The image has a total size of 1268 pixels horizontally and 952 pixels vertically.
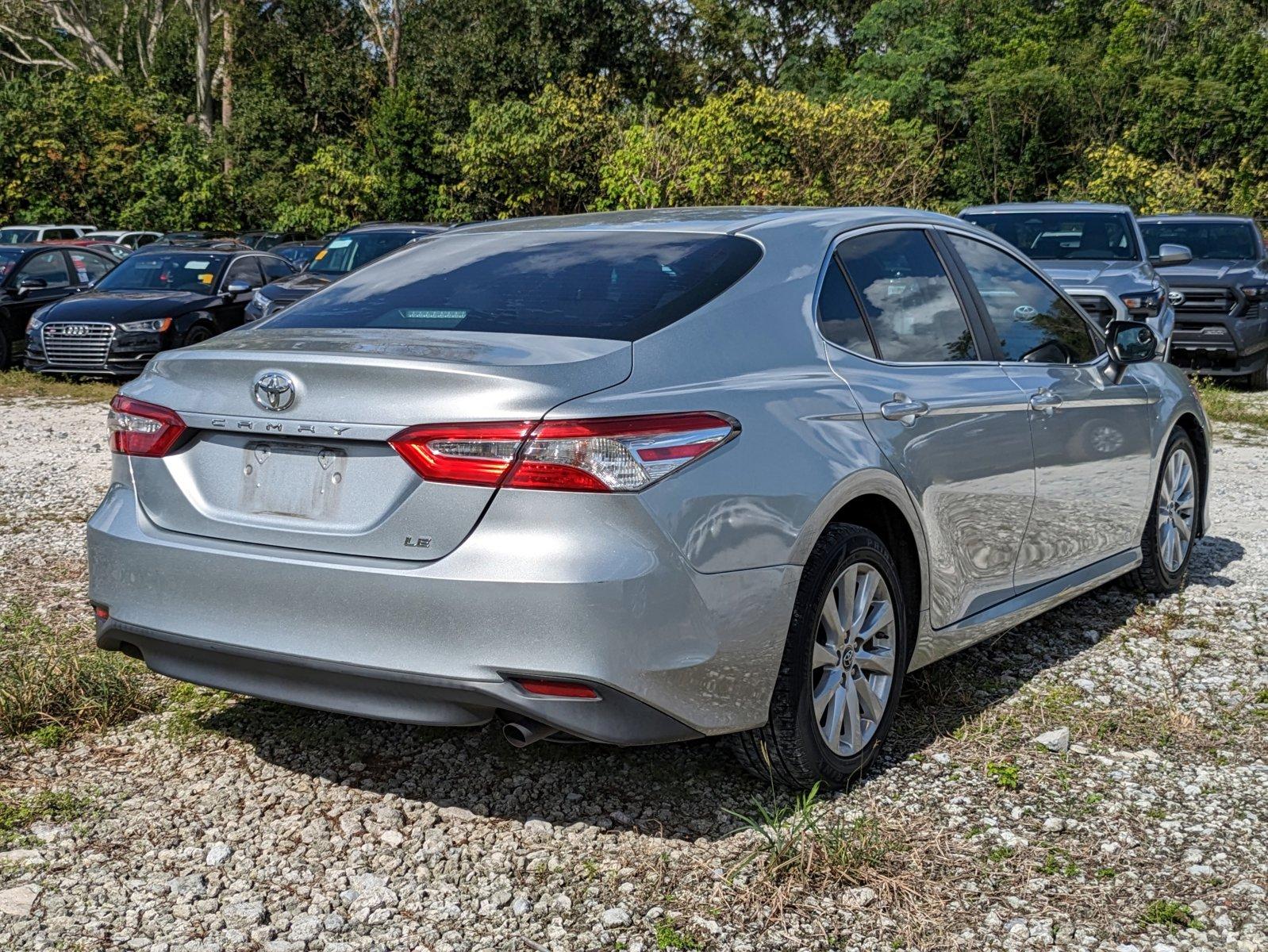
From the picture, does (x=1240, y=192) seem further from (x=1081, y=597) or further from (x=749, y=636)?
(x=749, y=636)

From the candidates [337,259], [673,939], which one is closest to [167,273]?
[337,259]

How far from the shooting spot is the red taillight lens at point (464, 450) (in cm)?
312

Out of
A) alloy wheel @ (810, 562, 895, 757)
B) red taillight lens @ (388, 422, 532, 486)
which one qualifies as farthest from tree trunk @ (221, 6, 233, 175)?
red taillight lens @ (388, 422, 532, 486)

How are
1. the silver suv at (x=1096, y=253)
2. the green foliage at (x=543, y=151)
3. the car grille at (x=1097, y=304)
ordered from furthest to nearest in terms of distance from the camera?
the green foliage at (x=543, y=151) < the silver suv at (x=1096, y=253) < the car grille at (x=1097, y=304)

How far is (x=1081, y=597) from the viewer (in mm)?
6285

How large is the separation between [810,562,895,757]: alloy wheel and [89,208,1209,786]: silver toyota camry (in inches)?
0.4

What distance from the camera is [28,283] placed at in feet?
54.6

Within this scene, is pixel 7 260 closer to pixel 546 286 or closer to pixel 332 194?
pixel 546 286

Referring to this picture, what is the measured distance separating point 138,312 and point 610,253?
39.0 feet

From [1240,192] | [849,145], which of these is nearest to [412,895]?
[849,145]

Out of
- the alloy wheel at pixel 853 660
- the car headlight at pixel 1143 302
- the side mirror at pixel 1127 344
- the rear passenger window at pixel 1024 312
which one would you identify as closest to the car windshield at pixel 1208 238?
the car headlight at pixel 1143 302

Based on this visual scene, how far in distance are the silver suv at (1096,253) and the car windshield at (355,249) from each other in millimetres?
6292

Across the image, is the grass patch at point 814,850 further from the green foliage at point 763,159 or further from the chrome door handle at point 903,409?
the green foliage at point 763,159

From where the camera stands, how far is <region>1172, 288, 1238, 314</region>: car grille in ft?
47.5
